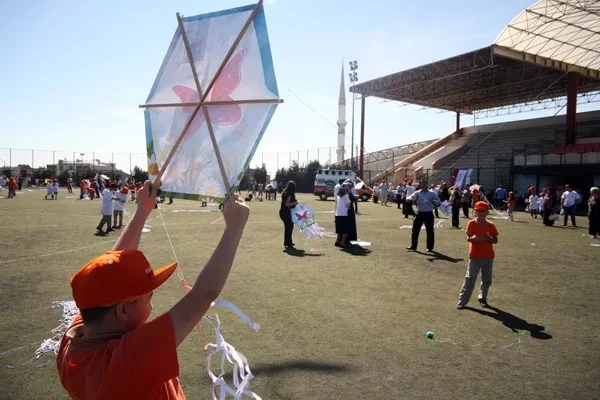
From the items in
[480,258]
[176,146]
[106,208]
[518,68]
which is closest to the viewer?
[176,146]

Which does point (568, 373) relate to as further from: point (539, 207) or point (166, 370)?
Result: point (539, 207)

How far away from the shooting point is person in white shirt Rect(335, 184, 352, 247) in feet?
40.3

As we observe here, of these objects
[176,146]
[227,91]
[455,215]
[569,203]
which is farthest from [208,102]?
[569,203]

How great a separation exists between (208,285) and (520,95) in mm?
47016

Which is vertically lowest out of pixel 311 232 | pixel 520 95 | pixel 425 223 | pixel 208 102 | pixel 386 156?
pixel 311 232

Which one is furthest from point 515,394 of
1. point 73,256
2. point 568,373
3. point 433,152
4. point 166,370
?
point 433,152

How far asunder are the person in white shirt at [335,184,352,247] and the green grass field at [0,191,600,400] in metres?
0.83

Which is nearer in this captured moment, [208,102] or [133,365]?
[133,365]

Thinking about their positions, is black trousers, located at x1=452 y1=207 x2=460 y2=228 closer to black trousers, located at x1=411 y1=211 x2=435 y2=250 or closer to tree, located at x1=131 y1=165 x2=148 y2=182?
black trousers, located at x1=411 y1=211 x2=435 y2=250

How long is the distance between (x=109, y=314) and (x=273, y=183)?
118 ft

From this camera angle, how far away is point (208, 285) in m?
1.56

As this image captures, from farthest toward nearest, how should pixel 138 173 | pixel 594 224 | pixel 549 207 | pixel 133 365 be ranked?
pixel 138 173, pixel 549 207, pixel 594 224, pixel 133 365

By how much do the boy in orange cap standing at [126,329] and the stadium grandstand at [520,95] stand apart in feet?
92.8

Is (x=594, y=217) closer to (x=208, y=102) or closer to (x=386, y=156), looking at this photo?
(x=208, y=102)
